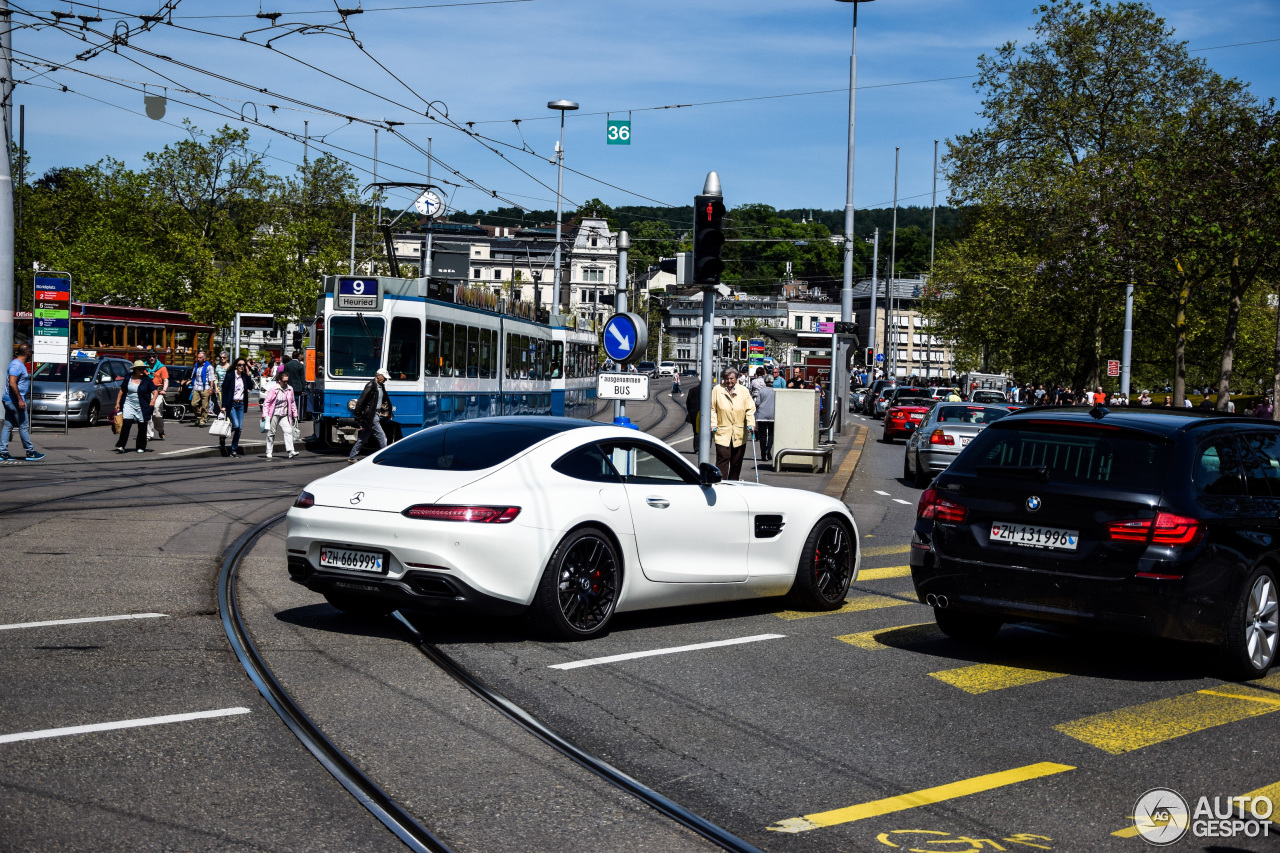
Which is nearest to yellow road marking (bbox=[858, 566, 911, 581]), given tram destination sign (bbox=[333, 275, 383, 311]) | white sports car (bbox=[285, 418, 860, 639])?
white sports car (bbox=[285, 418, 860, 639])

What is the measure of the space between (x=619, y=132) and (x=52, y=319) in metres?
13.6

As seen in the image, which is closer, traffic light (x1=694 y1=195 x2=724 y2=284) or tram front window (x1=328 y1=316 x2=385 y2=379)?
traffic light (x1=694 y1=195 x2=724 y2=284)

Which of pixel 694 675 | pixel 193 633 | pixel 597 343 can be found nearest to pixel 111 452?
pixel 193 633

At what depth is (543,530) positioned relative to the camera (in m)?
7.63

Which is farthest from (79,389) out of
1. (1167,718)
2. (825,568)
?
(1167,718)

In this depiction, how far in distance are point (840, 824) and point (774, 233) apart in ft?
339

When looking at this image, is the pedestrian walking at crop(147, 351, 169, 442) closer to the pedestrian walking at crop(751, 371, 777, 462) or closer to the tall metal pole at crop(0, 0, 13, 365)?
the tall metal pole at crop(0, 0, 13, 365)

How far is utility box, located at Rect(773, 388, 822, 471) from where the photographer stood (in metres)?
25.1

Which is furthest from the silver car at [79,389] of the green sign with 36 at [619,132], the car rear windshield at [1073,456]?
the car rear windshield at [1073,456]

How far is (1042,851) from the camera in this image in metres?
4.42

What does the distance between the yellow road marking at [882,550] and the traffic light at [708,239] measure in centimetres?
323

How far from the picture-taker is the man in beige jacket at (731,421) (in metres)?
19.1

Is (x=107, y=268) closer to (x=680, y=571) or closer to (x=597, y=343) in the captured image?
(x=597, y=343)

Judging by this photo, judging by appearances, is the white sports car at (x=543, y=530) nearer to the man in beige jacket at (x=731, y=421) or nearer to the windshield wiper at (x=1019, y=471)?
the windshield wiper at (x=1019, y=471)
